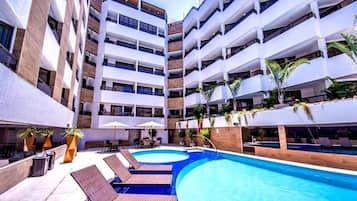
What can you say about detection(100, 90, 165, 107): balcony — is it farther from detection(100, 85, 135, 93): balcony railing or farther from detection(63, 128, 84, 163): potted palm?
detection(63, 128, 84, 163): potted palm

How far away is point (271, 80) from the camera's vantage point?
16.4 metres

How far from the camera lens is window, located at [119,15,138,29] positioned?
26.7m

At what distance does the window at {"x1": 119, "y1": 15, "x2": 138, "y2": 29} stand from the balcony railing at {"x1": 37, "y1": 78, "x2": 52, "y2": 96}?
19396 mm

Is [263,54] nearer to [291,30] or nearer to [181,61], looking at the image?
[291,30]

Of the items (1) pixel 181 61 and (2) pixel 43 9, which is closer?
(2) pixel 43 9

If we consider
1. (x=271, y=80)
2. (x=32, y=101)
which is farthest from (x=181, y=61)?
(x=32, y=101)

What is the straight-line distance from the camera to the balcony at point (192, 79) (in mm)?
26103

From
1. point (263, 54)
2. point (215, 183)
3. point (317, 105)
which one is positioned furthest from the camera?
point (263, 54)

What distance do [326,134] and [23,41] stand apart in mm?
19728

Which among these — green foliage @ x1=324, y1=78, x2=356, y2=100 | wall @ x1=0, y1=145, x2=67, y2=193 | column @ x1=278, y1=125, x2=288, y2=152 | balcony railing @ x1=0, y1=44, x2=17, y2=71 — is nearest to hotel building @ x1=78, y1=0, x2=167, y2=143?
wall @ x1=0, y1=145, x2=67, y2=193

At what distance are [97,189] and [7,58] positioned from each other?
4.42m

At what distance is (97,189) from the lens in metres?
4.25

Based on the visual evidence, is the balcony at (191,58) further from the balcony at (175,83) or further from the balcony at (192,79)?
the balcony at (175,83)

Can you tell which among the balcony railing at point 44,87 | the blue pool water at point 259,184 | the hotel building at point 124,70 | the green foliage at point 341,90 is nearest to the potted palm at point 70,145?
the balcony railing at point 44,87
